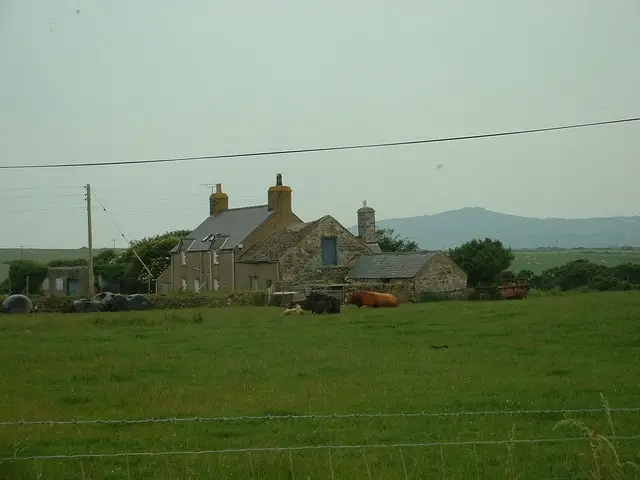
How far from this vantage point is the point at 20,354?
22.6 meters

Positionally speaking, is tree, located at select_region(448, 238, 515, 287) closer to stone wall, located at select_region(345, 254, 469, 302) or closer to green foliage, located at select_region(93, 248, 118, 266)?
stone wall, located at select_region(345, 254, 469, 302)

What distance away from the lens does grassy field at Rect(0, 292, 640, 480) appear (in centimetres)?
1020

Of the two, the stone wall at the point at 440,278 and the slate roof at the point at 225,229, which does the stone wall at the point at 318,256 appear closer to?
the slate roof at the point at 225,229

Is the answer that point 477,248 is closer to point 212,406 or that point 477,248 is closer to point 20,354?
point 20,354

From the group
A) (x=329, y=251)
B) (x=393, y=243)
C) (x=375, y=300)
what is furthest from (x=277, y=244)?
(x=393, y=243)

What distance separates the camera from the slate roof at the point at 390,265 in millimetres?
50375

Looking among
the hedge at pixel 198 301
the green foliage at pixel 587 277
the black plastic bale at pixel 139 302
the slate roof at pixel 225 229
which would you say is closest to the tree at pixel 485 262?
the green foliage at pixel 587 277

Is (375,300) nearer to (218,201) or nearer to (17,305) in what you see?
(17,305)

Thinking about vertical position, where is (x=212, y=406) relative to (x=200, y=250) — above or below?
below

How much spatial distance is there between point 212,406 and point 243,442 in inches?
109

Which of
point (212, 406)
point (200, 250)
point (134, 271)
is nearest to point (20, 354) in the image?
point (212, 406)

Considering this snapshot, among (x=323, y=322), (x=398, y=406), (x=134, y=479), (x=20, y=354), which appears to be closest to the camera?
(x=134, y=479)

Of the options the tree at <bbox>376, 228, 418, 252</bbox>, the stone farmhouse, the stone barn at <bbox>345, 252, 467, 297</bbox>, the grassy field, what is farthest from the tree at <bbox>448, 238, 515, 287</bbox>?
the grassy field

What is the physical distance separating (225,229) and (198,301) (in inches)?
574
